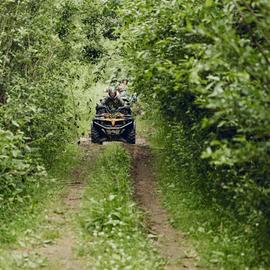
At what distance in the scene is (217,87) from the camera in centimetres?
534

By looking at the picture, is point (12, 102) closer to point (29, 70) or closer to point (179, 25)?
point (29, 70)

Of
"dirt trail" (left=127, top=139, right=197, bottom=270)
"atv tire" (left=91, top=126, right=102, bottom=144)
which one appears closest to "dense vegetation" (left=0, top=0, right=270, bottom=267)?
"dirt trail" (left=127, top=139, right=197, bottom=270)

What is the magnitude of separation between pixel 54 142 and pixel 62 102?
101cm

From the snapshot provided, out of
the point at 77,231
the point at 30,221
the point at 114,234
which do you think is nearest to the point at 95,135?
the point at 30,221

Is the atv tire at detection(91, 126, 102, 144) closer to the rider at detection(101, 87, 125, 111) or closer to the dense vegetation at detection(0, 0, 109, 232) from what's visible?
the rider at detection(101, 87, 125, 111)

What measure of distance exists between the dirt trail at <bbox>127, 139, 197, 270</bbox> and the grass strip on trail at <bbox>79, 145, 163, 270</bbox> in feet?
0.88

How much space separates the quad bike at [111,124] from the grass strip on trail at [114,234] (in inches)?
285

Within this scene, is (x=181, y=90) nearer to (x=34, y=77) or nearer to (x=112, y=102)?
(x=34, y=77)

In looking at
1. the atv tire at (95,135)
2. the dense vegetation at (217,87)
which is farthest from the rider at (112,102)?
the dense vegetation at (217,87)

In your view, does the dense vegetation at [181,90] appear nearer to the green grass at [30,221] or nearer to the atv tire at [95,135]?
the green grass at [30,221]

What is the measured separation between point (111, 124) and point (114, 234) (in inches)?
429

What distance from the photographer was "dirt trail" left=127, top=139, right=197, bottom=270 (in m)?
8.59

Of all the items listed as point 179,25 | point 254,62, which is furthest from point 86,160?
point 254,62

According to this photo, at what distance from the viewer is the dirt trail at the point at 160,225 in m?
8.59
